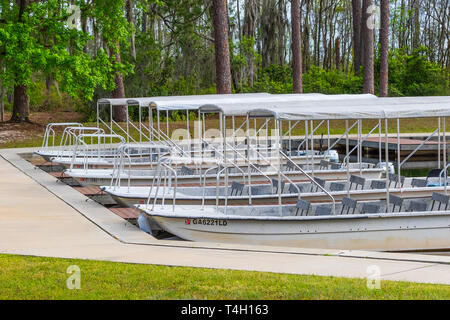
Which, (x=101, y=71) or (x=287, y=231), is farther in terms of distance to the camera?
(x=101, y=71)

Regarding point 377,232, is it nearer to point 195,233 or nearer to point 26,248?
point 195,233

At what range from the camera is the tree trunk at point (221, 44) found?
108ft

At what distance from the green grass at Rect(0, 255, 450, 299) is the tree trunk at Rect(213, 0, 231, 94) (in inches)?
972

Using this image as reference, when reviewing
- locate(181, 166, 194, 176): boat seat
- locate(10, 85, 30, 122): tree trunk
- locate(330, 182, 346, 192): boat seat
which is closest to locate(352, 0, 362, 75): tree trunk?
locate(10, 85, 30, 122): tree trunk

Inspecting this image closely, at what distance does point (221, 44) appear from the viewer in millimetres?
33469

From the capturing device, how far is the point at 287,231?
41.0ft

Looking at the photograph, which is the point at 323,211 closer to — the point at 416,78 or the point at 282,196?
the point at 282,196

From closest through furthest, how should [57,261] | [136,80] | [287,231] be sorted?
[57,261], [287,231], [136,80]

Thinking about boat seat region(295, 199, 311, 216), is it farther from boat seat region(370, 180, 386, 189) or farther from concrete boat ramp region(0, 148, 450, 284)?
boat seat region(370, 180, 386, 189)

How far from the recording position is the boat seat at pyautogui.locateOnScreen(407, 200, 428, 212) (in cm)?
1333

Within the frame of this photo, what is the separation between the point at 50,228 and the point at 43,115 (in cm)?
3167

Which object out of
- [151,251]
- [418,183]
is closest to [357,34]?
[418,183]
